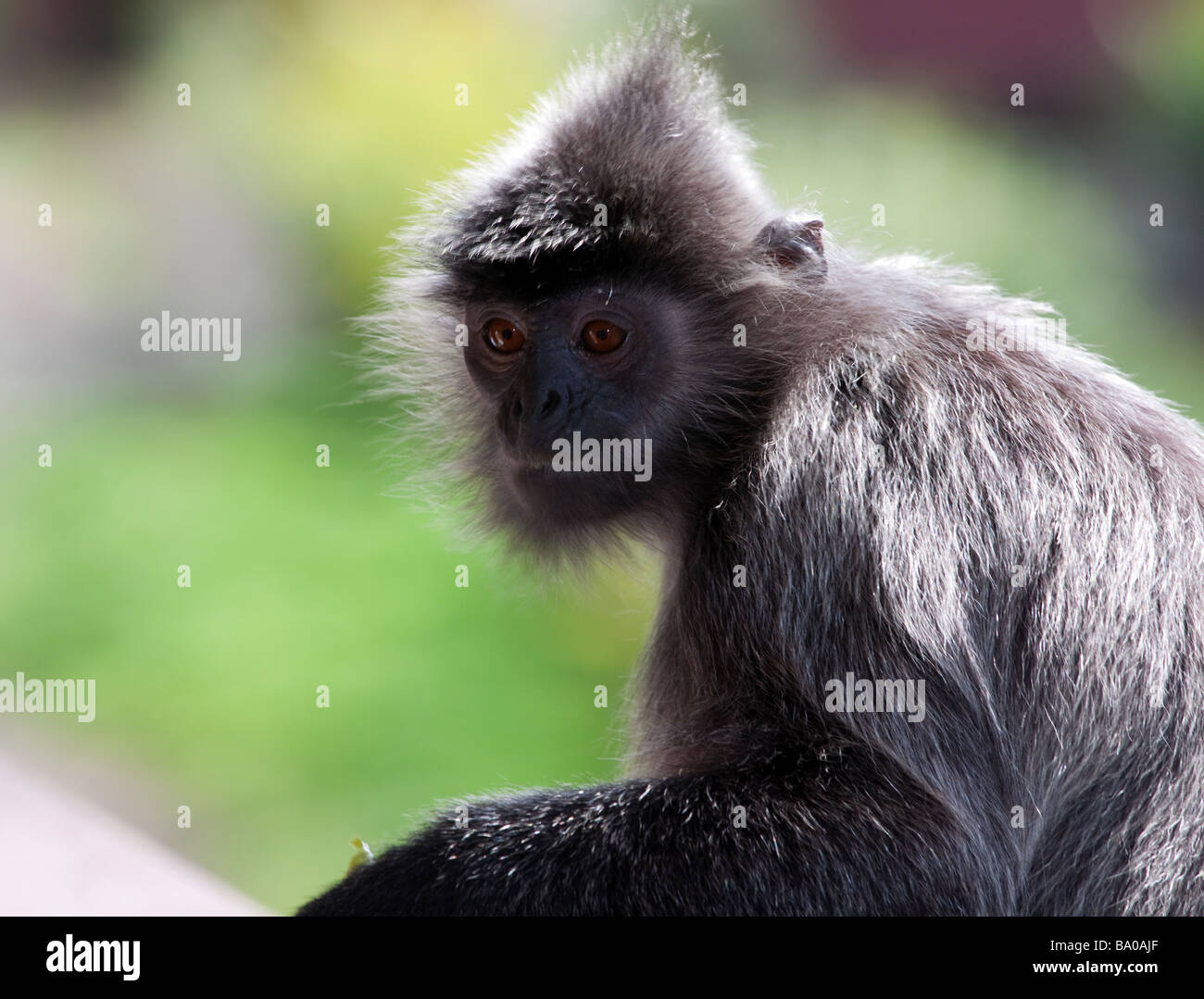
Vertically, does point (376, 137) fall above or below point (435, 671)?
above

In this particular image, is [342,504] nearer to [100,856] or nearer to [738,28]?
[738,28]

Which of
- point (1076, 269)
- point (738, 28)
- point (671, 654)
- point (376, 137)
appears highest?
point (738, 28)

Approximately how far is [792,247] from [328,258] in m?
10.1

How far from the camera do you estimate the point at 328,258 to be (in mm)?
13758

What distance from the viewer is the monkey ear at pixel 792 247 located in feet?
14.3

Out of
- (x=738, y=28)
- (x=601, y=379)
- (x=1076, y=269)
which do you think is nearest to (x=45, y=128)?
(x=738, y=28)
